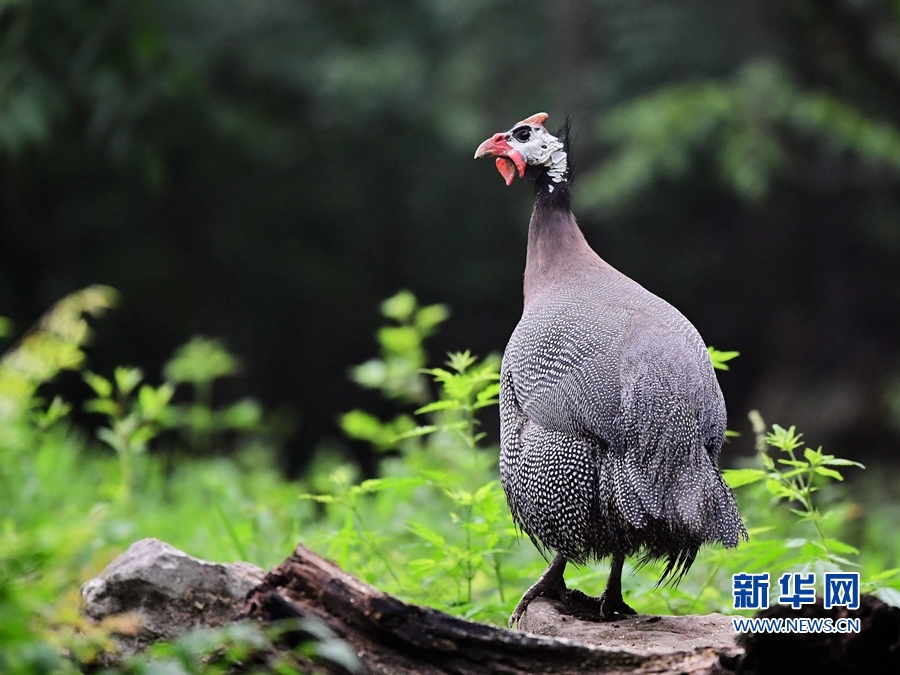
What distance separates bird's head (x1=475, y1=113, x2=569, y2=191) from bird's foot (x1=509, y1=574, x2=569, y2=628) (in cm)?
140

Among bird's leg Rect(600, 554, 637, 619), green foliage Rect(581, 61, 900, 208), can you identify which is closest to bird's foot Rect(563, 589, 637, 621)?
bird's leg Rect(600, 554, 637, 619)

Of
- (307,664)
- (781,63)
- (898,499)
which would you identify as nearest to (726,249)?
(781,63)

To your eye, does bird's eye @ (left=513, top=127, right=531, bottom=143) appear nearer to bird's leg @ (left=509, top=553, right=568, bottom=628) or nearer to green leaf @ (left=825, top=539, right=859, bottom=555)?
bird's leg @ (left=509, top=553, right=568, bottom=628)

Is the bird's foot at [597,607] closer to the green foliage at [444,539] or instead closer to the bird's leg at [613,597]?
the bird's leg at [613,597]

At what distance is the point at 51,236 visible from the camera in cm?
1042

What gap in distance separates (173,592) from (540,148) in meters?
2.02

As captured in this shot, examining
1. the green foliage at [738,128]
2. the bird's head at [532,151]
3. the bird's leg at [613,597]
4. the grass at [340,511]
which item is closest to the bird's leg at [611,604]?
the bird's leg at [613,597]

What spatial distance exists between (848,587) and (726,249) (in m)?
9.24

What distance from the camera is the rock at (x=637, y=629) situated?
2.96 meters

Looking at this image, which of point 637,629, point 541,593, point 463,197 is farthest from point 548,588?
point 463,197

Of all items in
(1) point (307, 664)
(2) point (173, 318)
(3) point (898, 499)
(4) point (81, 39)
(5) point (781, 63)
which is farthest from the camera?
(2) point (173, 318)

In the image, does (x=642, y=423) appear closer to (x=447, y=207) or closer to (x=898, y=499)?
(x=898, y=499)

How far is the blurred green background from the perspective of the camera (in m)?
9.38

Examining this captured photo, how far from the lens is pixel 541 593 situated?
11.5 feet
